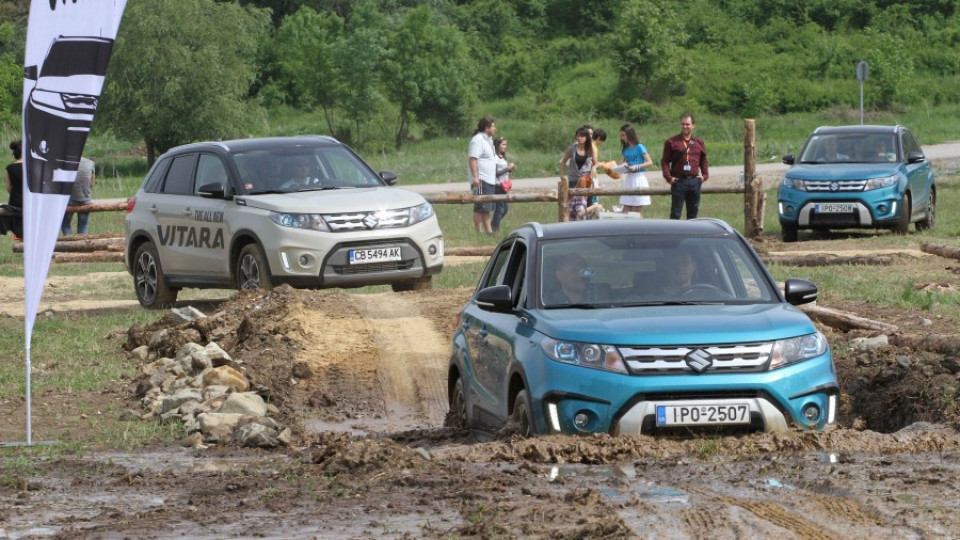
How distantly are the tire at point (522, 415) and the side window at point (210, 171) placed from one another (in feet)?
28.5

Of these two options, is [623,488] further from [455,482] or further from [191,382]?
[191,382]

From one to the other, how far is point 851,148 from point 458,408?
16118mm

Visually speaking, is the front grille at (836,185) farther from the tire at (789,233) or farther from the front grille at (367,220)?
the front grille at (367,220)

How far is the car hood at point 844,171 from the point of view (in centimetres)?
2328

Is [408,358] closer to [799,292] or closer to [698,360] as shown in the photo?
[799,292]

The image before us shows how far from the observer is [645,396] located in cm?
774

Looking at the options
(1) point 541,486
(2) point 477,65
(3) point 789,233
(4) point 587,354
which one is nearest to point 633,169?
(3) point 789,233

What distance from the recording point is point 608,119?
5562 cm

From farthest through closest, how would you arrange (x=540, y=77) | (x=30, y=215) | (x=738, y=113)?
(x=540, y=77) → (x=738, y=113) → (x=30, y=215)

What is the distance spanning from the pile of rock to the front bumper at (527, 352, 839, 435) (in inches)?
80.2

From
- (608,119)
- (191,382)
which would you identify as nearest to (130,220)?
(191,382)

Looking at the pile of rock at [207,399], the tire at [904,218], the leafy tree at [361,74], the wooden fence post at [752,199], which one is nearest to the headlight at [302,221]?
the pile of rock at [207,399]

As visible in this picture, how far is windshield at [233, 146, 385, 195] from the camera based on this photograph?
16.2m

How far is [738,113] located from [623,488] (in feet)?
160
